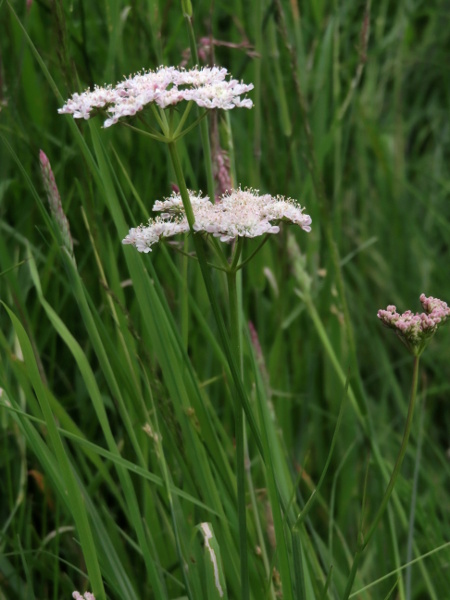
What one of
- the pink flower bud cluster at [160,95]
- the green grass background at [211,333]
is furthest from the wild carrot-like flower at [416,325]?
the pink flower bud cluster at [160,95]

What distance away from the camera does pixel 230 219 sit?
0.75 metres

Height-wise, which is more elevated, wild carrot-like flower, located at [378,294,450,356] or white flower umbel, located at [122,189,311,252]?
white flower umbel, located at [122,189,311,252]

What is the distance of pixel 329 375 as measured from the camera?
179cm

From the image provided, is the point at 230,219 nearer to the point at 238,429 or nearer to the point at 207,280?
the point at 207,280

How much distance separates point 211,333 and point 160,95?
1.52 ft

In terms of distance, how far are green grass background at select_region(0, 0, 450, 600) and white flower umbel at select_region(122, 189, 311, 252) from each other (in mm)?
123

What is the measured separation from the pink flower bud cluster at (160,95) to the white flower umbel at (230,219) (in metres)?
0.09

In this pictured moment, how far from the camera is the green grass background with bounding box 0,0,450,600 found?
100 centimetres

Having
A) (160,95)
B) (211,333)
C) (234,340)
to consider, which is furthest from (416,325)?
(211,333)

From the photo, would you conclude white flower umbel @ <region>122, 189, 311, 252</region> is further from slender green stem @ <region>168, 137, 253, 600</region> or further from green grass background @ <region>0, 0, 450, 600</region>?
green grass background @ <region>0, 0, 450, 600</region>

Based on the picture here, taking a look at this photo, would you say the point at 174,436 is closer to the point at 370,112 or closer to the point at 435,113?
the point at 370,112

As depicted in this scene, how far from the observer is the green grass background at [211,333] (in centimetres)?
100

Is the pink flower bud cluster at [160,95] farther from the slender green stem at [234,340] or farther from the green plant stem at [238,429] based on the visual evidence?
the green plant stem at [238,429]

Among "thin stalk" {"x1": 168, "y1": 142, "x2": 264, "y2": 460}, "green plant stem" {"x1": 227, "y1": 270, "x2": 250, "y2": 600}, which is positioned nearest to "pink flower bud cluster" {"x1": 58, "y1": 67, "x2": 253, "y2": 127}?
"thin stalk" {"x1": 168, "y1": 142, "x2": 264, "y2": 460}
